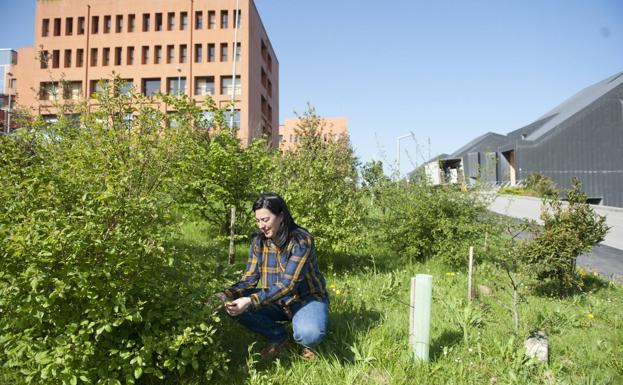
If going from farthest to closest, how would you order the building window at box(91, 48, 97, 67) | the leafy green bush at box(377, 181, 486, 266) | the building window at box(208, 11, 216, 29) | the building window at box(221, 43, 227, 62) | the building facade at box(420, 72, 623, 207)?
the building window at box(91, 48, 97, 67), the building window at box(208, 11, 216, 29), the building window at box(221, 43, 227, 62), the building facade at box(420, 72, 623, 207), the leafy green bush at box(377, 181, 486, 266)

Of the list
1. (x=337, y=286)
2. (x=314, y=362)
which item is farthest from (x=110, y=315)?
(x=337, y=286)

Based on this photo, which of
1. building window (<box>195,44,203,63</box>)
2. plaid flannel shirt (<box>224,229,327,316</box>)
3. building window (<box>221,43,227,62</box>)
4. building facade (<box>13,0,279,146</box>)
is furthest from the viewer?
building window (<box>195,44,203,63</box>)

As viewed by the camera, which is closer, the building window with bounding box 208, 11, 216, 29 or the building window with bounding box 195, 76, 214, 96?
the building window with bounding box 195, 76, 214, 96

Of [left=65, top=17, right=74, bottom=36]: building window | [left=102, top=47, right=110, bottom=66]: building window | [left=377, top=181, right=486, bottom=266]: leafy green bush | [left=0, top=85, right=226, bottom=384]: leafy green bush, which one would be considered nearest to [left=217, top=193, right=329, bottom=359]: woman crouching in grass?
[left=0, top=85, right=226, bottom=384]: leafy green bush

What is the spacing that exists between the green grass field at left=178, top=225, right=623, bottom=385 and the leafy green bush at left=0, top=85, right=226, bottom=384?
55cm

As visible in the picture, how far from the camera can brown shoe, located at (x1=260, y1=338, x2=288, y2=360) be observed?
3299 millimetres

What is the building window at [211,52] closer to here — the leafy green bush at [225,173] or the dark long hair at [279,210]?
the leafy green bush at [225,173]

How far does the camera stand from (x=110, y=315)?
96.7 inches

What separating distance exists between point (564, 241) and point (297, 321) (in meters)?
4.08

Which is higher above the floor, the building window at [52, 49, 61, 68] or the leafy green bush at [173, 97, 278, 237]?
the building window at [52, 49, 61, 68]

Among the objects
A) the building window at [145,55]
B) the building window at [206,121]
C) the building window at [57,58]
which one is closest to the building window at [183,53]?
the building window at [145,55]

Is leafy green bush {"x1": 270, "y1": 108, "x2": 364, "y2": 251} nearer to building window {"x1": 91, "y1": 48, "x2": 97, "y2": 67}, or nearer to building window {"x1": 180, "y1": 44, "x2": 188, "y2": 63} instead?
building window {"x1": 180, "y1": 44, "x2": 188, "y2": 63}

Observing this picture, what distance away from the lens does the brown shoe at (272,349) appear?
3299mm

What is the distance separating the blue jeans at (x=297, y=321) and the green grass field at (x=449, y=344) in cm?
17
